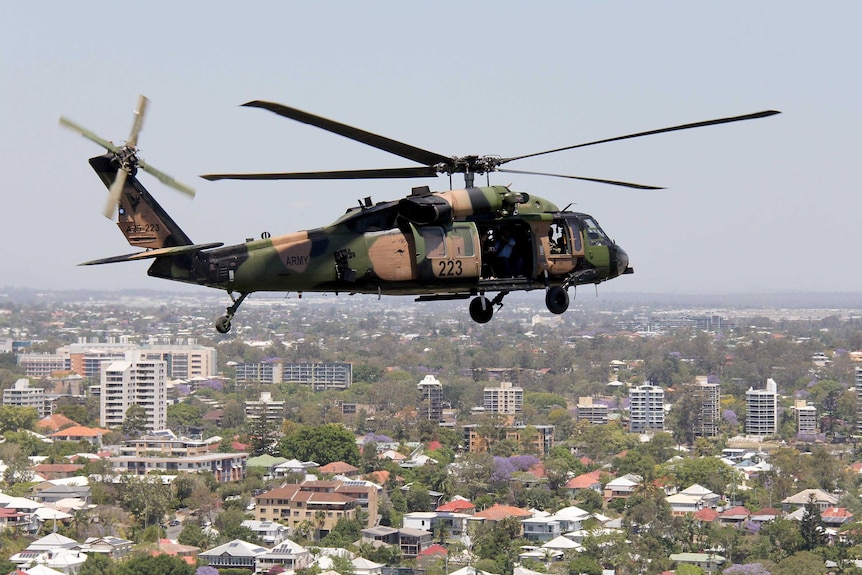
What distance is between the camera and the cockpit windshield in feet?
70.4

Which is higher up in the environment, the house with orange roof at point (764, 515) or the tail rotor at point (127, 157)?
the tail rotor at point (127, 157)

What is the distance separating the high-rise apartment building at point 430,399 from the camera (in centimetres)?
14238

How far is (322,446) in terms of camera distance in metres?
108

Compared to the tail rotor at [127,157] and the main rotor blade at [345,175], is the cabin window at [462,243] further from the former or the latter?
the tail rotor at [127,157]

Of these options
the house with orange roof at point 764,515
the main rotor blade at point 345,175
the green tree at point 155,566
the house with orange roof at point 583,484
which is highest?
the main rotor blade at point 345,175

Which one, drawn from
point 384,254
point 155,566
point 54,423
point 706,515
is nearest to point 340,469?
point 706,515

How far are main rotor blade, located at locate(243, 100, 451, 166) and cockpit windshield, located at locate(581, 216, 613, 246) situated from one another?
7.65 feet

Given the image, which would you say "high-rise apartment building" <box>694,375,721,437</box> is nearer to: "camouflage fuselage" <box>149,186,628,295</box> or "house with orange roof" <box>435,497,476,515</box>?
"house with orange roof" <box>435,497,476,515</box>

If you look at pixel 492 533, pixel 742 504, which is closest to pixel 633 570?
pixel 492 533

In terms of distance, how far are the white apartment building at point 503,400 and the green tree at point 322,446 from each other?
3961 centimetres

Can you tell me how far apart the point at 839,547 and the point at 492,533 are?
1577 cm

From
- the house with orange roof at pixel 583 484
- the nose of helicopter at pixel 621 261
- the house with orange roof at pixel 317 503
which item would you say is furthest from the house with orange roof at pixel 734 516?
the nose of helicopter at pixel 621 261

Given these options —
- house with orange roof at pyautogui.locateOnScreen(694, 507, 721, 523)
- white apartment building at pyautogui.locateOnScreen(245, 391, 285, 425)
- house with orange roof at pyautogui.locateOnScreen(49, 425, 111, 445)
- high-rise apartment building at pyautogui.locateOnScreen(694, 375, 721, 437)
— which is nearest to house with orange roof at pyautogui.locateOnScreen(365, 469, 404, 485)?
house with orange roof at pyautogui.locateOnScreen(694, 507, 721, 523)

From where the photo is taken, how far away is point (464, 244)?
19.8m
